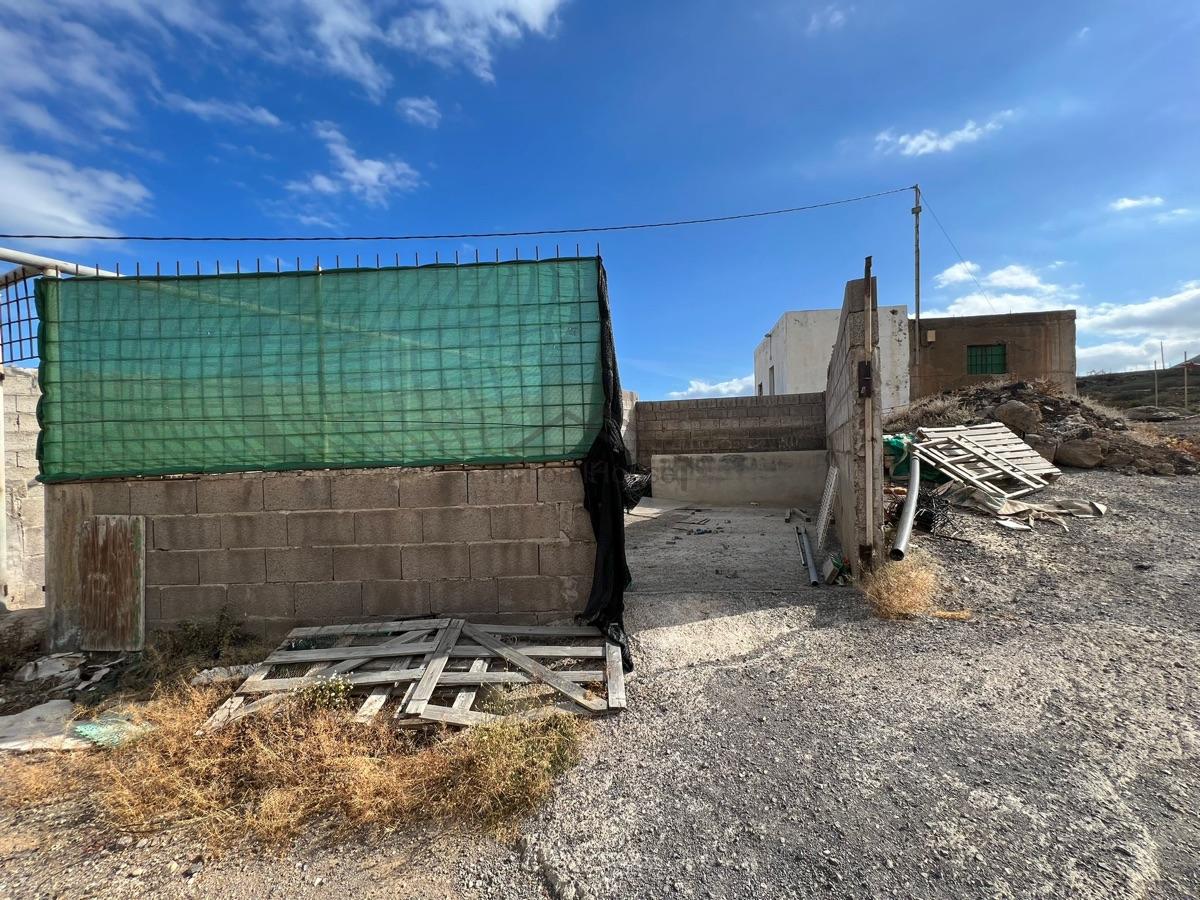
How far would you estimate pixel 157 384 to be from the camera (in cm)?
409

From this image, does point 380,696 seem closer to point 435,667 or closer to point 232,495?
point 435,667

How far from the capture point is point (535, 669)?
327cm

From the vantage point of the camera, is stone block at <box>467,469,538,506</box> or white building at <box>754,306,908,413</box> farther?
white building at <box>754,306,908,413</box>

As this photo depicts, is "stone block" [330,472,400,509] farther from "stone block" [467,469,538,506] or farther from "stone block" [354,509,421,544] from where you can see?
"stone block" [467,469,538,506]

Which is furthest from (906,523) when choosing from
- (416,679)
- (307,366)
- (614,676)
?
(307,366)

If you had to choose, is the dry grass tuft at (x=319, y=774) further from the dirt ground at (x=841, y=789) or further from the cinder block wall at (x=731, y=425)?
the cinder block wall at (x=731, y=425)

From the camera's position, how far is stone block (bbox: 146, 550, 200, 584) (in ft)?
13.3

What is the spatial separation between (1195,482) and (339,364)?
10.8 meters

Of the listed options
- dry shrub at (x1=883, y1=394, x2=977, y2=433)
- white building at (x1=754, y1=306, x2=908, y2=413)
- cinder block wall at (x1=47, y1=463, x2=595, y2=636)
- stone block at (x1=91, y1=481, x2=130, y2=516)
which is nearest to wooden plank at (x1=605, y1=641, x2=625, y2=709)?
cinder block wall at (x1=47, y1=463, x2=595, y2=636)

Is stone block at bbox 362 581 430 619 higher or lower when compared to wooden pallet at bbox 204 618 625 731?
higher

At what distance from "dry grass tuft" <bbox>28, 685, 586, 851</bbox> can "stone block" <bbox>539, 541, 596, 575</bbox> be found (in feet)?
4.01

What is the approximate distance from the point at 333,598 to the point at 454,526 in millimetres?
997

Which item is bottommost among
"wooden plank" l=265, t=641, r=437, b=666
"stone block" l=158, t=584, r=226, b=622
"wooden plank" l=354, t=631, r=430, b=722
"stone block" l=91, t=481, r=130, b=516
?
"wooden plank" l=354, t=631, r=430, b=722

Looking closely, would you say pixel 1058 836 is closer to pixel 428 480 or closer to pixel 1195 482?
pixel 428 480
